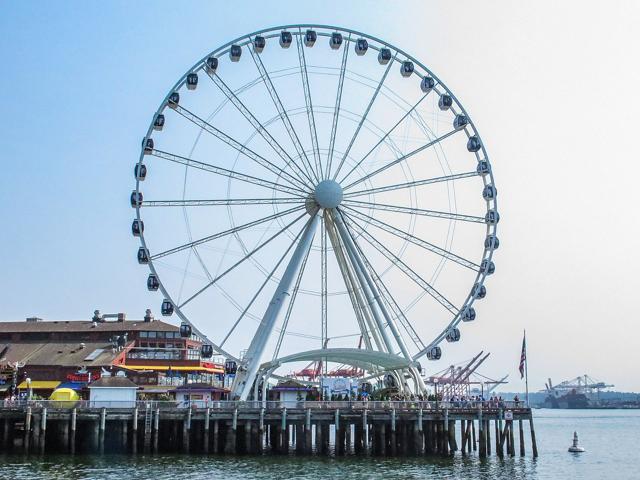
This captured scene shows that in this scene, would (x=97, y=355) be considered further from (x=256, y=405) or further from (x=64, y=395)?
(x=256, y=405)

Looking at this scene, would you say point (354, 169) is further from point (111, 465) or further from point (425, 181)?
point (111, 465)

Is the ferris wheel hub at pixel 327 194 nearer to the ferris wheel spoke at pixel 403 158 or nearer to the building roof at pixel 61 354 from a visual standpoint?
the ferris wheel spoke at pixel 403 158

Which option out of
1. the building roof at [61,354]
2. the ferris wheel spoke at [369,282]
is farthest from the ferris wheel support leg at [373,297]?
the building roof at [61,354]

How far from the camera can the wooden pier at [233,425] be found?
4722 centimetres

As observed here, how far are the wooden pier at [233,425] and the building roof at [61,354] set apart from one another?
25004 millimetres

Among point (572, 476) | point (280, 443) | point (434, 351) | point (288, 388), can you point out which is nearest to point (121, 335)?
point (288, 388)

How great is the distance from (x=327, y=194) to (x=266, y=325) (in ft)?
29.8

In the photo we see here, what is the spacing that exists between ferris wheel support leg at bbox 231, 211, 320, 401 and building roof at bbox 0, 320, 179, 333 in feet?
104

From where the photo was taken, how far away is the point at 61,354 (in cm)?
7750

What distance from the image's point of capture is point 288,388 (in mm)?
67938

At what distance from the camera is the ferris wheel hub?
52281mm

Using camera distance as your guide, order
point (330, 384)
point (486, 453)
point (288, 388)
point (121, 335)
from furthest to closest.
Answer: point (121, 335), point (288, 388), point (330, 384), point (486, 453)

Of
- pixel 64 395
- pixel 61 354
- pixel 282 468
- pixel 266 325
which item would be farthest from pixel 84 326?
pixel 282 468

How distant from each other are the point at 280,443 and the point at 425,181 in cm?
1933
